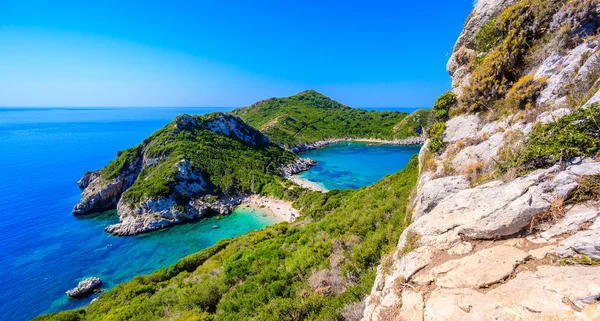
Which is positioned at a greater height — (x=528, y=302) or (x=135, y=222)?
(x=528, y=302)

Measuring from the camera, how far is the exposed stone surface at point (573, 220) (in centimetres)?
461

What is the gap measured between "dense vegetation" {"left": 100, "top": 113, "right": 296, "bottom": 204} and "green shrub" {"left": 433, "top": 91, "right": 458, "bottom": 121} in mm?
52273

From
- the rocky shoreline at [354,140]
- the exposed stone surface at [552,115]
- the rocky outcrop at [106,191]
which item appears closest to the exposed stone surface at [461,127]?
the exposed stone surface at [552,115]

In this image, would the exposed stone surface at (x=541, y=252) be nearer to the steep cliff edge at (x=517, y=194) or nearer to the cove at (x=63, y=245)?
the steep cliff edge at (x=517, y=194)

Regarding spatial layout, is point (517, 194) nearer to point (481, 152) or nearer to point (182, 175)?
point (481, 152)

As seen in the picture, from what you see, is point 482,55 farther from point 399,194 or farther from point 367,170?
point 367,170

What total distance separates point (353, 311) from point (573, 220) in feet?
20.4

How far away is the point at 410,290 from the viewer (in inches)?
229

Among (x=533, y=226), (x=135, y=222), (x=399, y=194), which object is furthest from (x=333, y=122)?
(x=533, y=226)

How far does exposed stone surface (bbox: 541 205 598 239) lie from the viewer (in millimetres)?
4613

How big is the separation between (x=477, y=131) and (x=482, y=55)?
5072 millimetres

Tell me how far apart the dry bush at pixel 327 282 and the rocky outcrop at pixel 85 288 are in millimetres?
35306

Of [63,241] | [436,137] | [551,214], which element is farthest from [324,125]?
[551,214]

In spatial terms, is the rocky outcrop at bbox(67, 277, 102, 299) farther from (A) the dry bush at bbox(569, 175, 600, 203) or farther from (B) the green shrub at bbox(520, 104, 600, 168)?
(A) the dry bush at bbox(569, 175, 600, 203)
